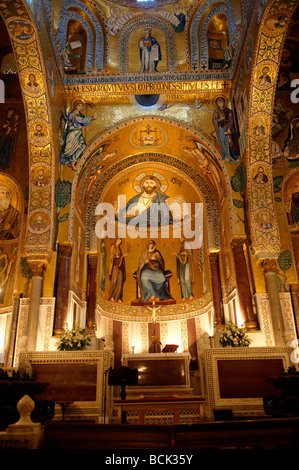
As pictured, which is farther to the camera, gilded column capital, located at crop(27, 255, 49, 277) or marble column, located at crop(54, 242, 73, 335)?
gilded column capital, located at crop(27, 255, 49, 277)

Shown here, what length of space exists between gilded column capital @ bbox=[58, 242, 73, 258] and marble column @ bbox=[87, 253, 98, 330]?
182 cm

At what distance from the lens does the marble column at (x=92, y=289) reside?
1292 cm

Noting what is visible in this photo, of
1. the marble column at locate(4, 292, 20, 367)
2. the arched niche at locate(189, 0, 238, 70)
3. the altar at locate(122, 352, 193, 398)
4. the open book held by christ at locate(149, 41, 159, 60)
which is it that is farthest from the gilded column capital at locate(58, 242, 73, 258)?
the arched niche at locate(189, 0, 238, 70)

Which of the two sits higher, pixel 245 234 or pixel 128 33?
pixel 128 33

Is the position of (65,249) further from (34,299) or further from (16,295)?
(16,295)

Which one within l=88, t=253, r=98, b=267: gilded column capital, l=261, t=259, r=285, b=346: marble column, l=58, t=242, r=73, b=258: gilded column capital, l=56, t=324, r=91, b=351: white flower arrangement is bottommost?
l=56, t=324, r=91, b=351: white flower arrangement

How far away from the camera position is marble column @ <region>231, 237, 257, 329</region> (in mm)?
11188

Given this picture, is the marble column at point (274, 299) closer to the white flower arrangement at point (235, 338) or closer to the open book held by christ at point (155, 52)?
the white flower arrangement at point (235, 338)

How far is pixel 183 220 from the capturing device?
51.6 ft

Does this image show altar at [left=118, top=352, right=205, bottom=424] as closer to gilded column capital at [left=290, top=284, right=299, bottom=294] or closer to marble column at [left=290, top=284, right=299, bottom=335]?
marble column at [left=290, top=284, right=299, bottom=335]

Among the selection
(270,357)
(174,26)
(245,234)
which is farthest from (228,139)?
(270,357)

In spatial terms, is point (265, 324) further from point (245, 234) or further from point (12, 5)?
point (12, 5)

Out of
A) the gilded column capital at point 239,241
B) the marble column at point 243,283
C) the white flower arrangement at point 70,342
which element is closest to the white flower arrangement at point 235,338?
the marble column at point 243,283
